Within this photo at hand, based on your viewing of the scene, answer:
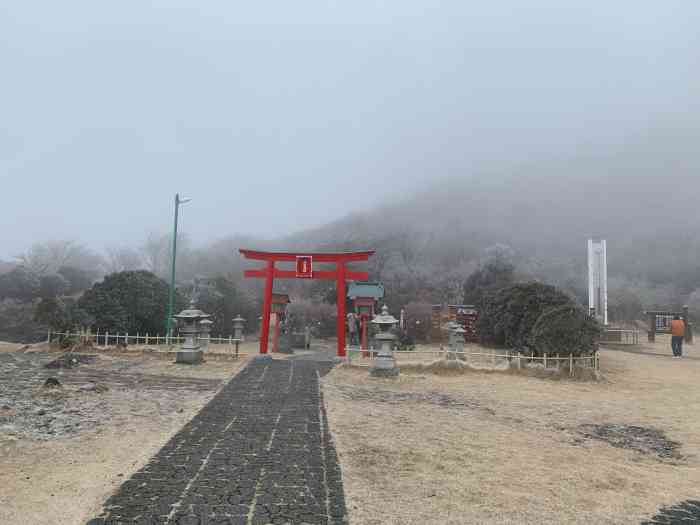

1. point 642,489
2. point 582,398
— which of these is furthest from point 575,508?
point 582,398

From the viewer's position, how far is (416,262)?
5291cm

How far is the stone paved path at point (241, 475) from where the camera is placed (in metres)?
3.77

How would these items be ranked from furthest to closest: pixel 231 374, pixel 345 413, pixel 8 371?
pixel 231 374 < pixel 8 371 < pixel 345 413

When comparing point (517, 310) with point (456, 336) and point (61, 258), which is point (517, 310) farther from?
point (61, 258)

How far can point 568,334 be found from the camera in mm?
12484

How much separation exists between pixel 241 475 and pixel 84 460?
5.90 ft

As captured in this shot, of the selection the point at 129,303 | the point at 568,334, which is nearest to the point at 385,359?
the point at 568,334

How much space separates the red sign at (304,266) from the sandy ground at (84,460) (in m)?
9.59

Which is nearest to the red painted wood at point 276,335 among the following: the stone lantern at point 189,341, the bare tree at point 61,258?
the stone lantern at point 189,341

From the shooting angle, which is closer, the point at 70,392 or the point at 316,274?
the point at 70,392

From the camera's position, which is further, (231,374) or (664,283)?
(664,283)

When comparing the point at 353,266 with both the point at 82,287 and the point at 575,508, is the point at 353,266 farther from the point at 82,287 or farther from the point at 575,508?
the point at 575,508

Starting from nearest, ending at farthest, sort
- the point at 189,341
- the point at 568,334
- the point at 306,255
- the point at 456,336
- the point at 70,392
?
the point at 70,392
the point at 568,334
the point at 189,341
the point at 456,336
the point at 306,255

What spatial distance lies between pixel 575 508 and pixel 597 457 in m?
1.89
